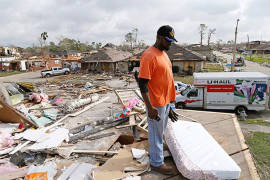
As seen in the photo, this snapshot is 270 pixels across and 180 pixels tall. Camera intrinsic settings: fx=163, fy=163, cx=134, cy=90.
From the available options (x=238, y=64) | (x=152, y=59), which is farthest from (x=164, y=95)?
(x=238, y=64)

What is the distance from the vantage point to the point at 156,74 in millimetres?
2295

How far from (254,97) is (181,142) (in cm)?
991

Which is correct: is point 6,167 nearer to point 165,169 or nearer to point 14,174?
point 14,174

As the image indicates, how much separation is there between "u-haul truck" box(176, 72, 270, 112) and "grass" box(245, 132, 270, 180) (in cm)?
312

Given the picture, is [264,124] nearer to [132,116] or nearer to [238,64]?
[132,116]

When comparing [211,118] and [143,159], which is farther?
[211,118]

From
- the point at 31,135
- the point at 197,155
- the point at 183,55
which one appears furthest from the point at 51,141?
the point at 183,55

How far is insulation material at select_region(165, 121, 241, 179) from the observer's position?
7.41 feet

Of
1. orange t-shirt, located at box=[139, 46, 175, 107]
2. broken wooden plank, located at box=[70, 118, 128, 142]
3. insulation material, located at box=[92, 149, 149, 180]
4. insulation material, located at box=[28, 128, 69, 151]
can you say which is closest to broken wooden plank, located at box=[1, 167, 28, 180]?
insulation material, located at box=[28, 128, 69, 151]

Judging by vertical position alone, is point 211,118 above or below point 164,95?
below

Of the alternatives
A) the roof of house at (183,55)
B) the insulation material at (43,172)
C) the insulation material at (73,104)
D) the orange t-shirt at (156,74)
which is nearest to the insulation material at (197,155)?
the orange t-shirt at (156,74)

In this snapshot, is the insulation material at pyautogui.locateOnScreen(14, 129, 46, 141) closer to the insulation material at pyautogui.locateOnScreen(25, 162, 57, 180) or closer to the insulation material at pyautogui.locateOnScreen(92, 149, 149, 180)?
the insulation material at pyautogui.locateOnScreen(25, 162, 57, 180)

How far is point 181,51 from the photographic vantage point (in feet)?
95.5

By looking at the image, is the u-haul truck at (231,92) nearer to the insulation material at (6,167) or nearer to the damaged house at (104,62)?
the insulation material at (6,167)
